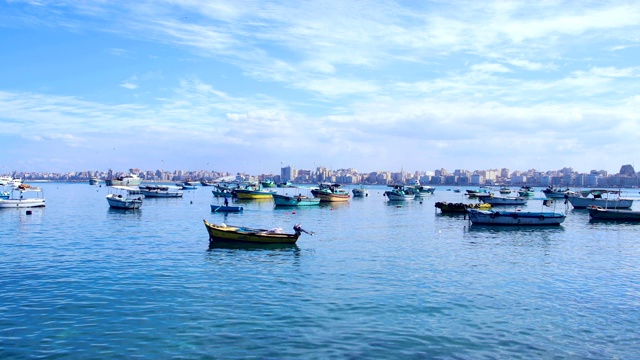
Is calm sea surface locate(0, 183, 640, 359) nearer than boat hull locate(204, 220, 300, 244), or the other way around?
calm sea surface locate(0, 183, 640, 359)

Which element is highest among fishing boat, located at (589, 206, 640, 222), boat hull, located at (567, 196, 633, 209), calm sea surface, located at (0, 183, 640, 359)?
boat hull, located at (567, 196, 633, 209)

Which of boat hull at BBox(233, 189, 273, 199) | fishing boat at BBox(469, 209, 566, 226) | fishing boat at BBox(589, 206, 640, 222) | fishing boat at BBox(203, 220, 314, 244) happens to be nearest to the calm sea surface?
fishing boat at BBox(203, 220, 314, 244)

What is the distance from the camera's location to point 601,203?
92438mm

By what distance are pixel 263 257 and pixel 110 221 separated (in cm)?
3224

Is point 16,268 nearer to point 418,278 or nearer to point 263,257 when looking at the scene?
point 263,257

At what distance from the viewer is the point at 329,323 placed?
1969 cm

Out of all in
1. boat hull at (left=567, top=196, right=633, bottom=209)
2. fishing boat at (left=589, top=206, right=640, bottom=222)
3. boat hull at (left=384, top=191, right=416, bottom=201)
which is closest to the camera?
fishing boat at (left=589, top=206, right=640, bottom=222)

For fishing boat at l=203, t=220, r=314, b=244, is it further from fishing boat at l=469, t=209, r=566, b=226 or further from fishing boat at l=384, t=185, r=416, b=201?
fishing boat at l=384, t=185, r=416, b=201

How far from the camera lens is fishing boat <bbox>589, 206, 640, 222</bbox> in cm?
7106

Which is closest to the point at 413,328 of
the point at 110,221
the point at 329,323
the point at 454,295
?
the point at 329,323

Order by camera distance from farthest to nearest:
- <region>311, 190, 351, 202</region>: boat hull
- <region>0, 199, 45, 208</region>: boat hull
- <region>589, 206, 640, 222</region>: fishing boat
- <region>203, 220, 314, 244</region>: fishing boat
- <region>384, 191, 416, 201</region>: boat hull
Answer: <region>384, 191, 416, 201</region>: boat hull, <region>311, 190, 351, 202</region>: boat hull, <region>0, 199, 45, 208</region>: boat hull, <region>589, 206, 640, 222</region>: fishing boat, <region>203, 220, 314, 244</region>: fishing boat

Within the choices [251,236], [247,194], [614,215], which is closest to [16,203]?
[247,194]

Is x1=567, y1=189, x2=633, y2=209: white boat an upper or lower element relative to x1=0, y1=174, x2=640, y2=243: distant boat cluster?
upper

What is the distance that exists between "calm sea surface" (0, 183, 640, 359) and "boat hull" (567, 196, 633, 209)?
5181 centimetres
